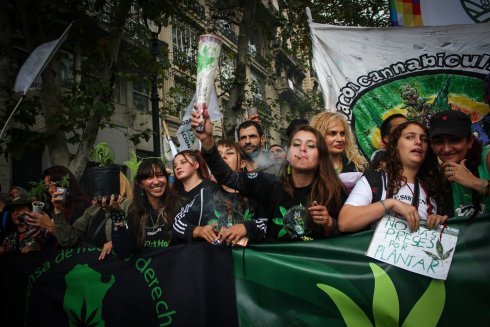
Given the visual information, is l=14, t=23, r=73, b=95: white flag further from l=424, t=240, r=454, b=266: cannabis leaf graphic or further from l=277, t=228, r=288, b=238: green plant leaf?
l=424, t=240, r=454, b=266: cannabis leaf graphic

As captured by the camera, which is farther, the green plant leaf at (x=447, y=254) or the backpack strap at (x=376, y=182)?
the backpack strap at (x=376, y=182)

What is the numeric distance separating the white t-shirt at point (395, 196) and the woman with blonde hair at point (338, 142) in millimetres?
808

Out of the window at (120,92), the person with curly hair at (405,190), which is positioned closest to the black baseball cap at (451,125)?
the person with curly hair at (405,190)

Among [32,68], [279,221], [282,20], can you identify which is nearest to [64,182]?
[279,221]

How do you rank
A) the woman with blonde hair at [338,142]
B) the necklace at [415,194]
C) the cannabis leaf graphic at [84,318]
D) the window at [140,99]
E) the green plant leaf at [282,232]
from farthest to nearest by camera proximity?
1. the window at [140,99]
2. the woman with blonde hair at [338,142]
3. the cannabis leaf graphic at [84,318]
4. the green plant leaf at [282,232]
5. the necklace at [415,194]

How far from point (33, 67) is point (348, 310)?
16.8ft

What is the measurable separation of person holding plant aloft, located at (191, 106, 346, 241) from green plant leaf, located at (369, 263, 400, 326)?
36 cm

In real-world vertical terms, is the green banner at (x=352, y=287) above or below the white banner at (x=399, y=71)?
below

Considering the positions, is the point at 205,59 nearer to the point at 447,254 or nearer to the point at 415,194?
the point at 415,194

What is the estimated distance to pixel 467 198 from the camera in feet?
7.43

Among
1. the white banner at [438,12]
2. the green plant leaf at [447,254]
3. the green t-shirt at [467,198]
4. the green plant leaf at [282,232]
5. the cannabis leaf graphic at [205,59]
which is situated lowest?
the green plant leaf at [447,254]

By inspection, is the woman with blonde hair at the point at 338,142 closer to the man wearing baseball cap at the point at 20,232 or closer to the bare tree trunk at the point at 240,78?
the man wearing baseball cap at the point at 20,232

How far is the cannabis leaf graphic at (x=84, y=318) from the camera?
289 centimetres

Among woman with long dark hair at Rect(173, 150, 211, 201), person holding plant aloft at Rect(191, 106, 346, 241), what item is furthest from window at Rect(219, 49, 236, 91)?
person holding plant aloft at Rect(191, 106, 346, 241)
